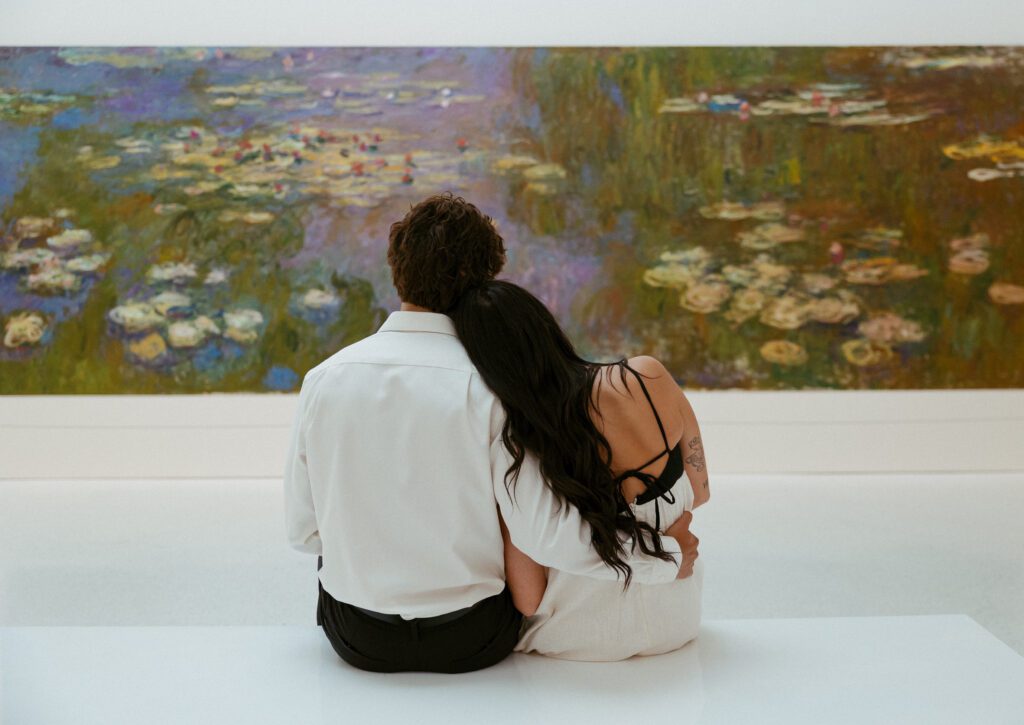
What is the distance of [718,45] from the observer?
7840 millimetres

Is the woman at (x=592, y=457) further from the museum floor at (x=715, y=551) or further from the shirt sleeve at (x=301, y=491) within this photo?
the museum floor at (x=715, y=551)

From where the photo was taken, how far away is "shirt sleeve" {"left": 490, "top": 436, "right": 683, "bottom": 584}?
262 centimetres

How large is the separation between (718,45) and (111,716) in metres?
6.62

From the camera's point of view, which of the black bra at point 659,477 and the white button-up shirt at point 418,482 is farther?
the black bra at point 659,477

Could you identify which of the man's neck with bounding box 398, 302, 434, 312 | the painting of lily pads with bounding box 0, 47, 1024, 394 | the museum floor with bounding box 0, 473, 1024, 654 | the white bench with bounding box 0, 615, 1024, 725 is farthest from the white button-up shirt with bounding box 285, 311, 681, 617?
the painting of lily pads with bounding box 0, 47, 1024, 394

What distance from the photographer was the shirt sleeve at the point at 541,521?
2619 mm

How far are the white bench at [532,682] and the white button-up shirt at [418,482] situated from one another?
0.25 meters

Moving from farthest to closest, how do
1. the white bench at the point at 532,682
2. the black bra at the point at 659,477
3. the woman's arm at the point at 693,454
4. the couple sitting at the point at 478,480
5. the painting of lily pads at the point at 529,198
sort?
the painting of lily pads at the point at 529,198 < the woman's arm at the point at 693,454 < the black bra at the point at 659,477 < the couple sitting at the point at 478,480 < the white bench at the point at 532,682

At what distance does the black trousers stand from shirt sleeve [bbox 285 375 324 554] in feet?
0.60

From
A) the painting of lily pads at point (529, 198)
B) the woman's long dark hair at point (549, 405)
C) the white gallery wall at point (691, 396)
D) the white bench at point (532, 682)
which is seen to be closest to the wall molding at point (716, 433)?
the white gallery wall at point (691, 396)

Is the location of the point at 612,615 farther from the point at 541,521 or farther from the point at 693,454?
the point at 693,454

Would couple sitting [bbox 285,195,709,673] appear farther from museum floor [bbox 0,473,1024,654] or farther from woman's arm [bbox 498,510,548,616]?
museum floor [bbox 0,473,1024,654]

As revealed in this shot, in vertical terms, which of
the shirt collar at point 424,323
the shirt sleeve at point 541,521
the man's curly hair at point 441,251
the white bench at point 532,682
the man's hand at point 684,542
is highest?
the man's curly hair at point 441,251

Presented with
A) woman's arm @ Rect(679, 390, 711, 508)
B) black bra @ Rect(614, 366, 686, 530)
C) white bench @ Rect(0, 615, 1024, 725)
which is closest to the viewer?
white bench @ Rect(0, 615, 1024, 725)
